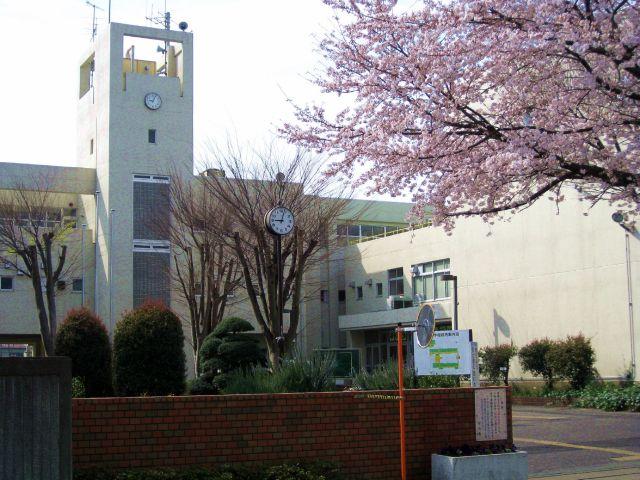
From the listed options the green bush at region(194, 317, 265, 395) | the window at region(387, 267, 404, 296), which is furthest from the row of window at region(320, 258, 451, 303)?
the green bush at region(194, 317, 265, 395)

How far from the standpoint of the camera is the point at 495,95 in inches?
526

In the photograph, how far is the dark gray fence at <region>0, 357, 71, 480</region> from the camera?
28.4ft

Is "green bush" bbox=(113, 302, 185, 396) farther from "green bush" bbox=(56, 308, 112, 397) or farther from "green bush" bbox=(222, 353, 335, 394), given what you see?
"green bush" bbox=(222, 353, 335, 394)

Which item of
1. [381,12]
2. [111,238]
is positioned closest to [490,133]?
[381,12]

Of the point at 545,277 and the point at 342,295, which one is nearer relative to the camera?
the point at 545,277

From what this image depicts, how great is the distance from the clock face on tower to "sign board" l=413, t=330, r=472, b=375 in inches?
1082

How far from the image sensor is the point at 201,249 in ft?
92.9

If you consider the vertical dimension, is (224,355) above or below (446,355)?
above

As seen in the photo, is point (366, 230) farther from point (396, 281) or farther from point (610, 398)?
point (610, 398)

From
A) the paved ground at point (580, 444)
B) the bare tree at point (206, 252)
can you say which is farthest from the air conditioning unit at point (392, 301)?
the paved ground at point (580, 444)

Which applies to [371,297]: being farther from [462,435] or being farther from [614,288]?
[462,435]

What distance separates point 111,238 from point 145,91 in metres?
8.18

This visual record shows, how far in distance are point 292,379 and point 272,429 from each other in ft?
4.90

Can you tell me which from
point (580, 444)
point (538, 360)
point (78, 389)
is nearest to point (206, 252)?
point (78, 389)
